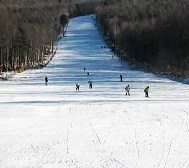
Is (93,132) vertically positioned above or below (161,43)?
below

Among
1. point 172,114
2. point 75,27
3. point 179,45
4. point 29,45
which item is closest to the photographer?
point 172,114

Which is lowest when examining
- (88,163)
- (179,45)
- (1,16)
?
(88,163)

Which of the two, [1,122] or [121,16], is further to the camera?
[121,16]

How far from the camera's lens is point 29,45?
211 feet

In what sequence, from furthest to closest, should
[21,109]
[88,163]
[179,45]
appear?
1. [179,45]
2. [21,109]
3. [88,163]

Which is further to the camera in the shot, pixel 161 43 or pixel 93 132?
pixel 161 43

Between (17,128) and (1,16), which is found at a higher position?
(1,16)

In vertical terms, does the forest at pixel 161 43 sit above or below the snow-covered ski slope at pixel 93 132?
above

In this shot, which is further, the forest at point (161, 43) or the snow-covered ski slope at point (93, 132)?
the forest at point (161, 43)

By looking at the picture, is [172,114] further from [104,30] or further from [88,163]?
[104,30]

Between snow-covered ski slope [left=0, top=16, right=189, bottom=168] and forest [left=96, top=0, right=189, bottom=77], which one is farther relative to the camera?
forest [left=96, top=0, right=189, bottom=77]

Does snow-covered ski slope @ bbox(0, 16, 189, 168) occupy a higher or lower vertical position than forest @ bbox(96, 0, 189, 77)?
lower

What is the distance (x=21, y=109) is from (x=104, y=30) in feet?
359

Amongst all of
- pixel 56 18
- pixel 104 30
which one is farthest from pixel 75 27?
pixel 104 30
